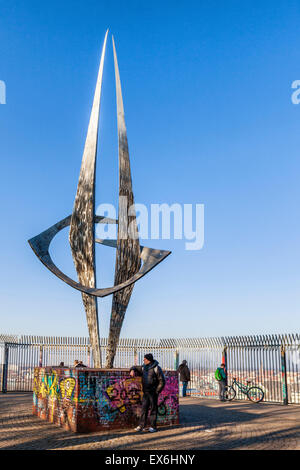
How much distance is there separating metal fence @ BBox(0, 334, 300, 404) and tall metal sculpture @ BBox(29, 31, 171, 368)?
25.9ft

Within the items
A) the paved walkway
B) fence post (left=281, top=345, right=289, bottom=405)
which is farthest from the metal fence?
the paved walkway

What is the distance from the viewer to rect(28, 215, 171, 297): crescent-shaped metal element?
12156 millimetres

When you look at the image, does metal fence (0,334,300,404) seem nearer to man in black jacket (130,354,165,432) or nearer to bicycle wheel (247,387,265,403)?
bicycle wheel (247,387,265,403)

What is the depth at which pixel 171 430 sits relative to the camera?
975 cm

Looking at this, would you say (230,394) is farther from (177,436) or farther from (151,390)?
(177,436)

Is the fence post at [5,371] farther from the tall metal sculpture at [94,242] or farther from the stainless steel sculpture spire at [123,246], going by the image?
the stainless steel sculpture spire at [123,246]

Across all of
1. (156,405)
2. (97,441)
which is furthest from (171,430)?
(97,441)

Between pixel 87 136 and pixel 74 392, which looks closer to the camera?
pixel 74 392

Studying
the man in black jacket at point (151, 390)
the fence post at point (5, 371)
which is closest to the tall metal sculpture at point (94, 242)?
the man in black jacket at point (151, 390)

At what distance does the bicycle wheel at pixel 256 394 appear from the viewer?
18438 millimetres

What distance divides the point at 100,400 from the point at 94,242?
5.36m
